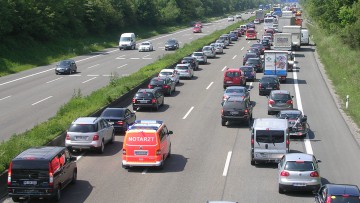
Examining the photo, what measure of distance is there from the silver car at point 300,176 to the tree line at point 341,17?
5786 cm

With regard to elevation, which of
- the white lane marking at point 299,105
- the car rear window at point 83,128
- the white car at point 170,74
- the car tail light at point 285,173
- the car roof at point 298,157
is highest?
the car roof at point 298,157

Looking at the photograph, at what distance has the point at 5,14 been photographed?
244 ft

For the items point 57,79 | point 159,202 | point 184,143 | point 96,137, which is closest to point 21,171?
point 159,202

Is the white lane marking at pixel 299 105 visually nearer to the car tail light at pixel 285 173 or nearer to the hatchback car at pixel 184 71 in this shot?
the car tail light at pixel 285 173

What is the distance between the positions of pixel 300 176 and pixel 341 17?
73702 mm

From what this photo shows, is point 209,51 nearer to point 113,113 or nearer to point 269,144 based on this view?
point 113,113

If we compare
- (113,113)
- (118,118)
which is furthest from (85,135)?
(113,113)

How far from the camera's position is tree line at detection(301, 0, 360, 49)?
79312 mm

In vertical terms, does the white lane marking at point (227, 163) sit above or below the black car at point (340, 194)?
below

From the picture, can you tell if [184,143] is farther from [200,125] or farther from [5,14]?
[5,14]

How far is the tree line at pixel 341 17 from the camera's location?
260ft

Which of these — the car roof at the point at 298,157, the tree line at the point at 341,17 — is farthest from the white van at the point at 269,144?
the tree line at the point at 341,17

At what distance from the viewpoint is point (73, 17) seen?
9725cm

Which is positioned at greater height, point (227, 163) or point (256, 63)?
point (256, 63)
